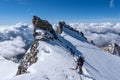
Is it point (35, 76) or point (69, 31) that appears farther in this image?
point (69, 31)

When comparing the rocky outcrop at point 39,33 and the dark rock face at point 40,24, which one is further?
the dark rock face at point 40,24

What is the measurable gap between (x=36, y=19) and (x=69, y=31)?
30.9m

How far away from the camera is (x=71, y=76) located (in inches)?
1398

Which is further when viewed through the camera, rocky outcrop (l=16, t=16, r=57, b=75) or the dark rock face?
the dark rock face

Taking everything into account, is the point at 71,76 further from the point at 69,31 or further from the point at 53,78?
the point at 69,31

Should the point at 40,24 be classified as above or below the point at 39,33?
above

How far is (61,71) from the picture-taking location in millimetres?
36969

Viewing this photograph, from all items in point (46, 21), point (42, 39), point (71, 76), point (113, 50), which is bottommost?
point (113, 50)

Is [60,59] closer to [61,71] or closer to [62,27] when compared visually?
[61,71]

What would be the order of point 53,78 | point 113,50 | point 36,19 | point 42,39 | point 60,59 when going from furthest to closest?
point 113,50 < point 36,19 < point 42,39 < point 60,59 < point 53,78

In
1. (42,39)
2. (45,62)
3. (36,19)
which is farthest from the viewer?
(36,19)

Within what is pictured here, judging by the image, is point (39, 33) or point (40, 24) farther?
point (40, 24)

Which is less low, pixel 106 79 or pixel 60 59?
pixel 60 59

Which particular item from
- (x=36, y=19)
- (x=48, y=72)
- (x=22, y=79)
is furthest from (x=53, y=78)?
(x=36, y=19)
